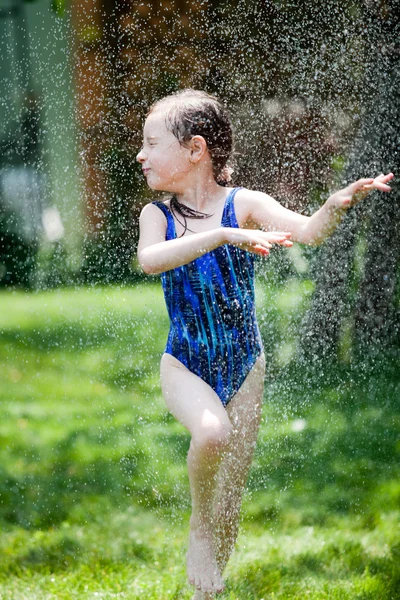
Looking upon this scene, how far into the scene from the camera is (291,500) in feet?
12.3

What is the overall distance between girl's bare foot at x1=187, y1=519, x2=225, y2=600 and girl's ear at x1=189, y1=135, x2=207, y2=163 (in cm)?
99

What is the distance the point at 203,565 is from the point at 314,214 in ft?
3.14

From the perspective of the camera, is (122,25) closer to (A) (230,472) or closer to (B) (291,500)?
(B) (291,500)

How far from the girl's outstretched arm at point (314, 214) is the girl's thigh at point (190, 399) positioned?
455 mm

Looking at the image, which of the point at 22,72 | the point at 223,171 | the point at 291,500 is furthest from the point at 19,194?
the point at 223,171

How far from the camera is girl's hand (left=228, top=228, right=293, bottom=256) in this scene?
204 centimetres

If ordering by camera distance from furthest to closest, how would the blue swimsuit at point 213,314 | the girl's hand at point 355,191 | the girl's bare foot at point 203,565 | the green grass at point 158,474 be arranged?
the green grass at point 158,474 → the blue swimsuit at point 213,314 → the girl's bare foot at point 203,565 → the girl's hand at point 355,191

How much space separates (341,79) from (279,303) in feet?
4.17

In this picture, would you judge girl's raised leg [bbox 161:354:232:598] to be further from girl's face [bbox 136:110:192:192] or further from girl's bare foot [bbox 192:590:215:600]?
girl's face [bbox 136:110:192:192]

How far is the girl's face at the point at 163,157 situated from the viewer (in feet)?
8.04

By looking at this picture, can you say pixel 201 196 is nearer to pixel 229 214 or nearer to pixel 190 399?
pixel 229 214

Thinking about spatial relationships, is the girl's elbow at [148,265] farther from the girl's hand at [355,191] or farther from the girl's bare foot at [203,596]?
the girl's bare foot at [203,596]

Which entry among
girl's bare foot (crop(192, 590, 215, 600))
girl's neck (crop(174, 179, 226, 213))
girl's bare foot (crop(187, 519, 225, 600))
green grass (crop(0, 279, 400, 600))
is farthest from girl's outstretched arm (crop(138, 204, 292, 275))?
green grass (crop(0, 279, 400, 600))

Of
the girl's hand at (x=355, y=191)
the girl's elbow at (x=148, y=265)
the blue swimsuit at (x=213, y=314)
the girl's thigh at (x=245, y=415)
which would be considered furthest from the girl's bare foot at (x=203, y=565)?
the girl's hand at (x=355, y=191)
